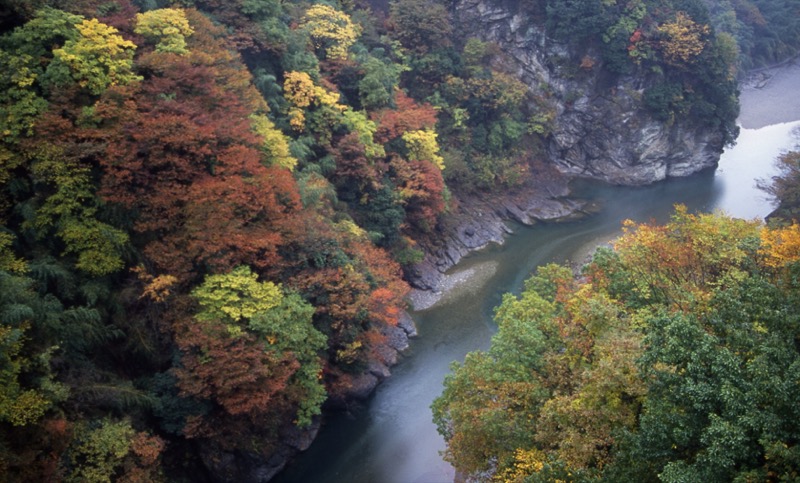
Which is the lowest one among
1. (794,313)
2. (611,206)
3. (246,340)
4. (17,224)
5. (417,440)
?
(417,440)

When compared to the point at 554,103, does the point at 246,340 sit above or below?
below

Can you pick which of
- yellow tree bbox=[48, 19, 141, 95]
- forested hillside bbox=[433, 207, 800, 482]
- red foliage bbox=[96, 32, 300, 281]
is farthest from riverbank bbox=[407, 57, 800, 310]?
yellow tree bbox=[48, 19, 141, 95]

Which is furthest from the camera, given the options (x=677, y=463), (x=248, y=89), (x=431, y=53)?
(x=431, y=53)

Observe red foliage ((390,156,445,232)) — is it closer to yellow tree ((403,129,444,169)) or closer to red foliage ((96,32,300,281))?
yellow tree ((403,129,444,169))

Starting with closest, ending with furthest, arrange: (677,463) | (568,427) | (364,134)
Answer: (677,463)
(568,427)
(364,134)

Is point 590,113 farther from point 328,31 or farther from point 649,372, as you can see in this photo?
point 649,372

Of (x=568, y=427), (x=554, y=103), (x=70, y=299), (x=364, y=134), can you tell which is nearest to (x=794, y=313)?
(x=568, y=427)

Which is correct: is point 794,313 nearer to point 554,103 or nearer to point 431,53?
point 431,53
